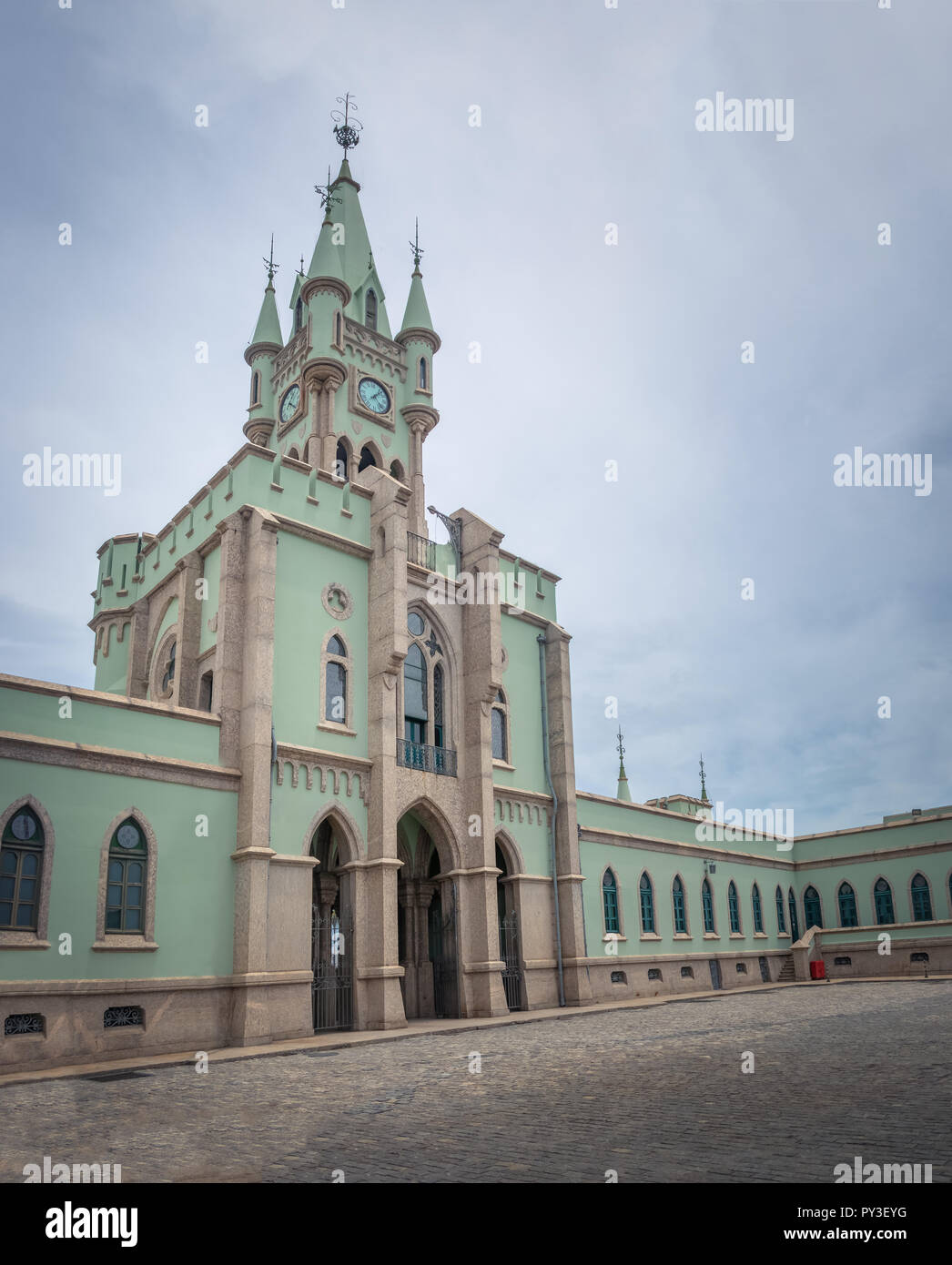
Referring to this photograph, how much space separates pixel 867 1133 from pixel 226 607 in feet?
54.1

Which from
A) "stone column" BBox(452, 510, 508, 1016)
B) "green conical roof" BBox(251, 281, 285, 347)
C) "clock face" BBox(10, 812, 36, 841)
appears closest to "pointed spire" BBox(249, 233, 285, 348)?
"green conical roof" BBox(251, 281, 285, 347)

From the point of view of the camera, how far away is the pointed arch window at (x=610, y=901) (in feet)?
95.7

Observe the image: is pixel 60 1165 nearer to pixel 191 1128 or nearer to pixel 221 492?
pixel 191 1128

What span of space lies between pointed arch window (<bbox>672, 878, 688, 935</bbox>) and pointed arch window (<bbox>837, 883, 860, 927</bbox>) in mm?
9649

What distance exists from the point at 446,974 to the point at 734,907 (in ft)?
53.1

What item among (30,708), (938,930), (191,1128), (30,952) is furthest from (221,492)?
(938,930)

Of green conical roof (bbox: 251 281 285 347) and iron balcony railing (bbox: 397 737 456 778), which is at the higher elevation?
green conical roof (bbox: 251 281 285 347)

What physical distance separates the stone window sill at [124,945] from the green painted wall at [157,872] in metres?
0.09

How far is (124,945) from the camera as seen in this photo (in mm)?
16953

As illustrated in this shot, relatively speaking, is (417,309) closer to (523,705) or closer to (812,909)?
(523,705)

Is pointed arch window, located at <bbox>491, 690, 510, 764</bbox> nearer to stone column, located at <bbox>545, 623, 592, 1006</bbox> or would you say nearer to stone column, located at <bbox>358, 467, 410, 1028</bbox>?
stone column, located at <bbox>545, 623, 592, 1006</bbox>

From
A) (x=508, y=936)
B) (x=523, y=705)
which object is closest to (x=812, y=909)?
(x=508, y=936)

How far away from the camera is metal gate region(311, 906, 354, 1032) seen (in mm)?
20438

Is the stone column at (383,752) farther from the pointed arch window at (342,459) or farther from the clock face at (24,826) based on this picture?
the clock face at (24,826)
